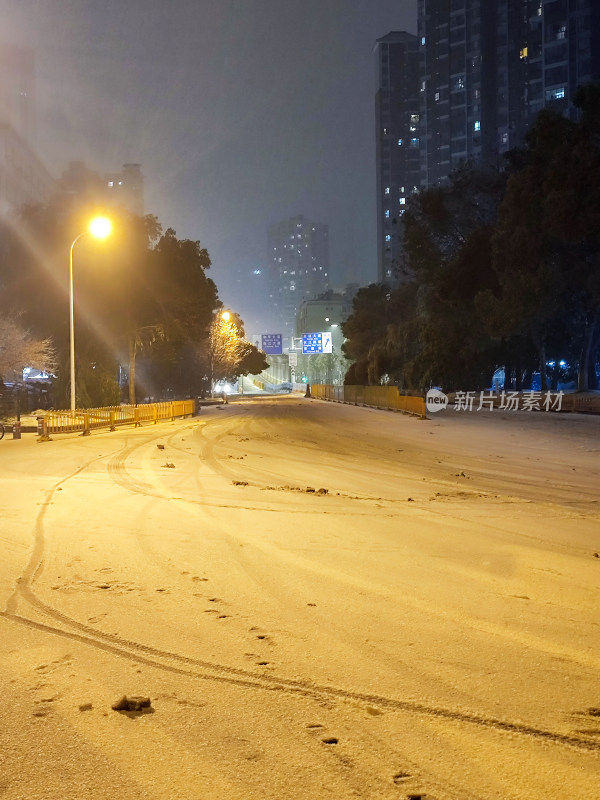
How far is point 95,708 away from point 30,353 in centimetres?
3594

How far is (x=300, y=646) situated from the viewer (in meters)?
5.02

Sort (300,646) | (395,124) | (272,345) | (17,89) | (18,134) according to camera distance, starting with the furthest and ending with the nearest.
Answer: (395,124) → (18,134) → (17,89) → (272,345) → (300,646)

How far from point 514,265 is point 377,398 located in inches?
671

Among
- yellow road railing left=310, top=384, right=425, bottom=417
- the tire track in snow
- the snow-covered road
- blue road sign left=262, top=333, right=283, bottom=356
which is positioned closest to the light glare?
the snow-covered road

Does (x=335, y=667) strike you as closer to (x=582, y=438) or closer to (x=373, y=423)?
(x=582, y=438)

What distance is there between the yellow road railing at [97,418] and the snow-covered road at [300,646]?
18.8 meters

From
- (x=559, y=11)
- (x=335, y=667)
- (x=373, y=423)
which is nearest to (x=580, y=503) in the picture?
(x=335, y=667)

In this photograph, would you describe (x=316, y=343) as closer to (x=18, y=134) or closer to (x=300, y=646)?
(x=18, y=134)

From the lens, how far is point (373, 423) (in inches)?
1478

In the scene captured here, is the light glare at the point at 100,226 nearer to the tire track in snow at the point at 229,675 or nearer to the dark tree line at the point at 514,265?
the tire track in snow at the point at 229,675

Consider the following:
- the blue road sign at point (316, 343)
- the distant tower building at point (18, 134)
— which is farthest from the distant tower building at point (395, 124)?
the blue road sign at point (316, 343)

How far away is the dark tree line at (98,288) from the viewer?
155 feet

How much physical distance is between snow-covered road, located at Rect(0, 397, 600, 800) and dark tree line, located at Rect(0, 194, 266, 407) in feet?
119

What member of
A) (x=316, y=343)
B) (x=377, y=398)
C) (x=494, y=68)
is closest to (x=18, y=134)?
(x=316, y=343)
